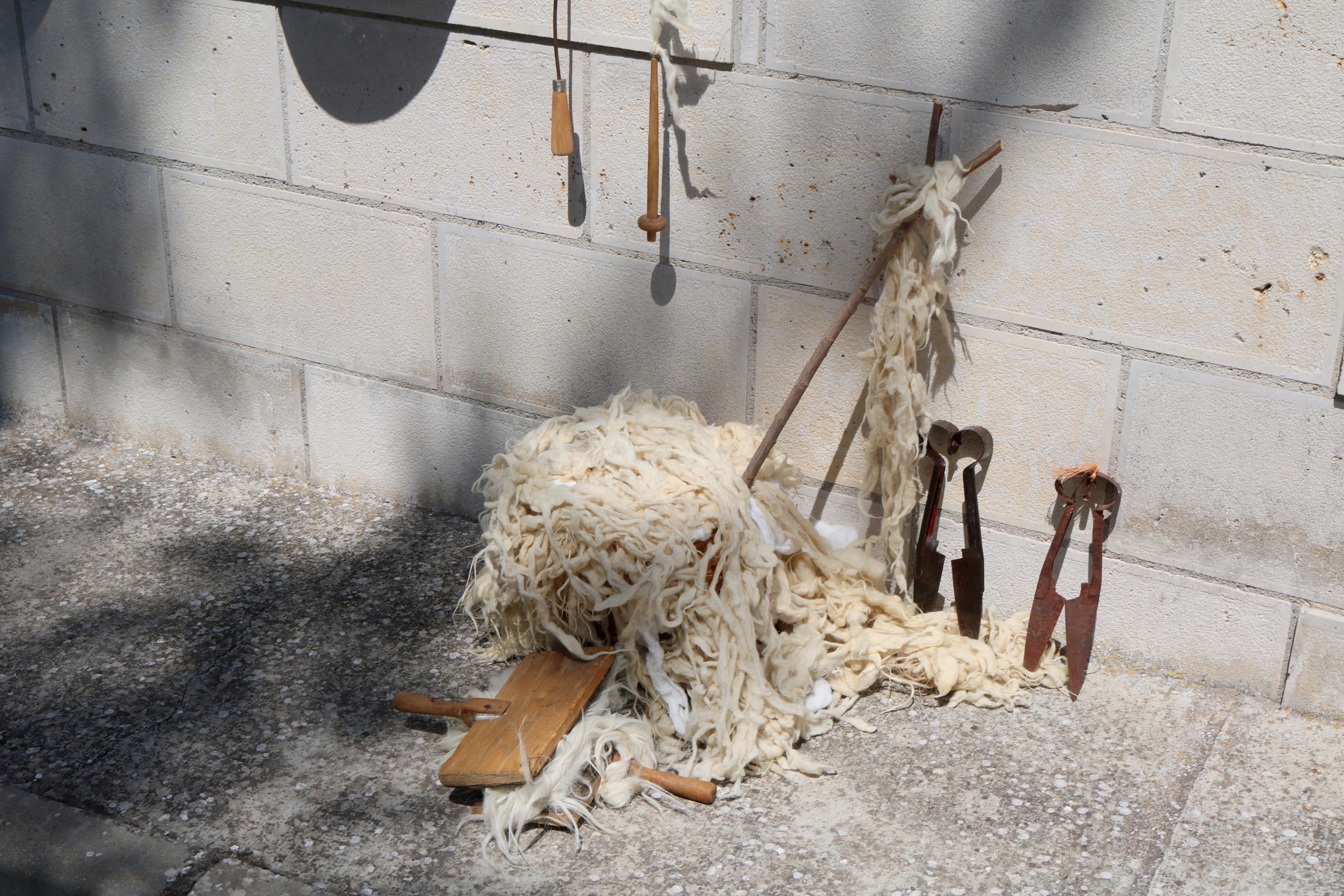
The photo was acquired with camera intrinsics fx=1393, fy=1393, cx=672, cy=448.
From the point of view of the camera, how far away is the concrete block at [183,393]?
438 centimetres

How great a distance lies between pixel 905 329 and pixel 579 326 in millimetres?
967

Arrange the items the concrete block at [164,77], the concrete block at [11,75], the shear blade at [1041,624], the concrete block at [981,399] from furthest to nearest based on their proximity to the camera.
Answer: the concrete block at [11,75] → the concrete block at [164,77] → the shear blade at [1041,624] → the concrete block at [981,399]

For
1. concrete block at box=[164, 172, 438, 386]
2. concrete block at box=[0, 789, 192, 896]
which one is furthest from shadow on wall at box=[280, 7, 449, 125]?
concrete block at box=[0, 789, 192, 896]

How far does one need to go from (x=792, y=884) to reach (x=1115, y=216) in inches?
62.4

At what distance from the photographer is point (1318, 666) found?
319 cm

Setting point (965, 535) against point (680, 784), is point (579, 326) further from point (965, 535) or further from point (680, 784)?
point (680, 784)

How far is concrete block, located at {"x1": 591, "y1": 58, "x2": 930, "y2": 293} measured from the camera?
10.7ft

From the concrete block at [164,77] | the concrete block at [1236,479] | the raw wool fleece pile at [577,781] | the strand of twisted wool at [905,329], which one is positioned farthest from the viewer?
the concrete block at [164,77]

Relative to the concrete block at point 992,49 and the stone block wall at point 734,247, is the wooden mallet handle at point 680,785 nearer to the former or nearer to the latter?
the stone block wall at point 734,247

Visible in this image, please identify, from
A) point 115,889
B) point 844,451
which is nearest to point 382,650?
point 115,889

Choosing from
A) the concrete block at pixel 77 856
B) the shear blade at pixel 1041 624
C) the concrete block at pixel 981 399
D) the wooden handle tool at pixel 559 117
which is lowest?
the concrete block at pixel 77 856

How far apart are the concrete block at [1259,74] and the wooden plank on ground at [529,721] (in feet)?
5.74

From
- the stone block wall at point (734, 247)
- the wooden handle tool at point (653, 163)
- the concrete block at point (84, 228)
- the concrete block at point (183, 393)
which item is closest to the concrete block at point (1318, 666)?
the stone block wall at point (734, 247)

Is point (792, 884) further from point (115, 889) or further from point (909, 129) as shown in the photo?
point (909, 129)
